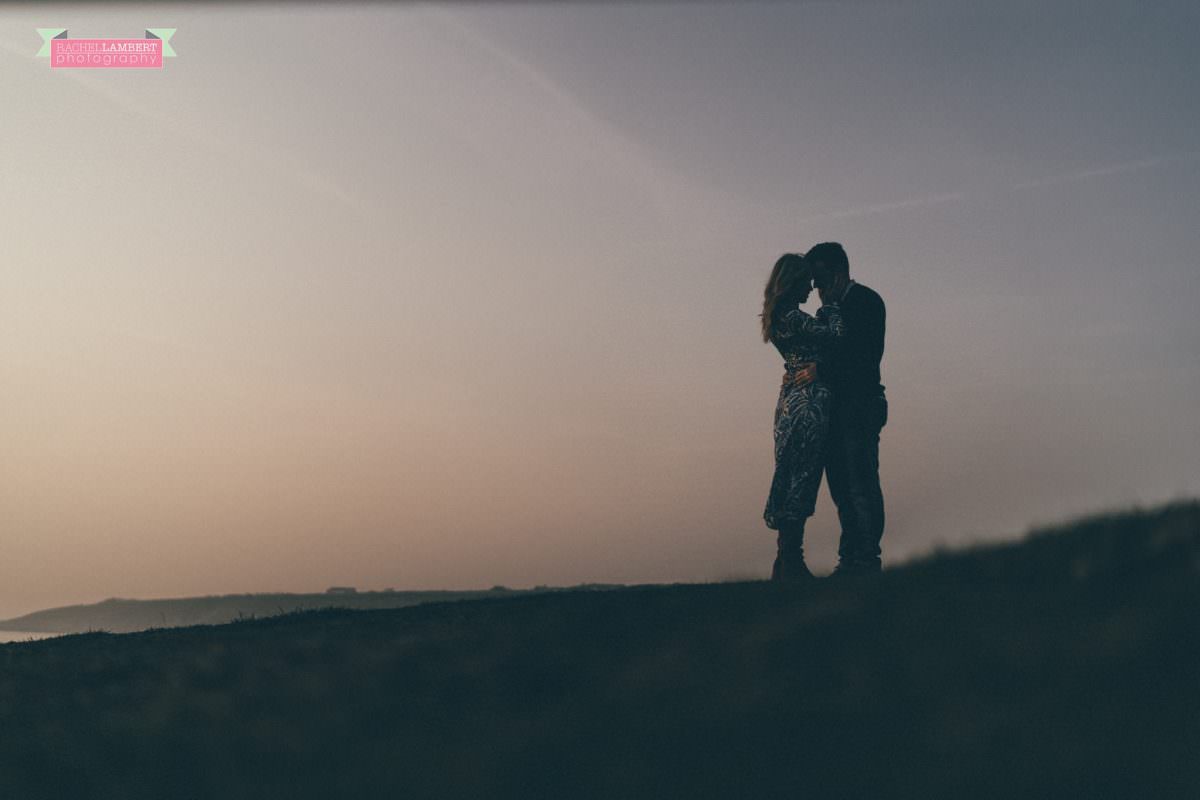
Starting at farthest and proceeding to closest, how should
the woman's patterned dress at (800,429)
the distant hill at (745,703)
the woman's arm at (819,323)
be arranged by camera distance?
the woman's patterned dress at (800,429)
the woman's arm at (819,323)
the distant hill at (745,703)

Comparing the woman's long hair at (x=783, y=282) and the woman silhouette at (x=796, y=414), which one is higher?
the woman's long hair at (x=783, y=282)

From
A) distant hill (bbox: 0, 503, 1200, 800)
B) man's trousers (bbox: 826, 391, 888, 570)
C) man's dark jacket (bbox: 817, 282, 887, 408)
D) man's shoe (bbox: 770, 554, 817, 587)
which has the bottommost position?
distant hill (bbox: 0, 503, 1200, 800)

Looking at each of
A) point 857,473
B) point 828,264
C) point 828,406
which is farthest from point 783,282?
point 857,473

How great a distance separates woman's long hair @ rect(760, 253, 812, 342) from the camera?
9695mm

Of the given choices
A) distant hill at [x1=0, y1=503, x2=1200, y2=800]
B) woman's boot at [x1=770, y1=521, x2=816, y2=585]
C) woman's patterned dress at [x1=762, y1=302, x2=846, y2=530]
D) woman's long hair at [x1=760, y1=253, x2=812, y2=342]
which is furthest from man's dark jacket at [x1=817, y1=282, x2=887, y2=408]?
distant hill at [x1=0, y1=503, x2=1200, y2=800]

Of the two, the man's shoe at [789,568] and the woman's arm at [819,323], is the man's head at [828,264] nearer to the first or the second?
the woman's arm at [819,323]

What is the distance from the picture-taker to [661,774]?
3854 mm

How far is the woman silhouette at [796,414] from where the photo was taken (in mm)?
9602

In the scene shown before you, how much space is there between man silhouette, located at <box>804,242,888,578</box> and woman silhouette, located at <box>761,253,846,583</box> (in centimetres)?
12

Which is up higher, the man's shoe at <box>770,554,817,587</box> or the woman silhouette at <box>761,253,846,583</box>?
the woman silhouette at <box>761,253,846,583</box>

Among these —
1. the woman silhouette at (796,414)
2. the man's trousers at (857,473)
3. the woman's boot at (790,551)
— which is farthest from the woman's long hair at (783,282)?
the woman's boot at (790,551)

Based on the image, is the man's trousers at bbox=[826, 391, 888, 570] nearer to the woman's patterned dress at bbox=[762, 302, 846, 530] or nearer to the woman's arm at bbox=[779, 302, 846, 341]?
the woman's patterned dress at bbox=[762, 302, 846, 530]

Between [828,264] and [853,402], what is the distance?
1.22 m

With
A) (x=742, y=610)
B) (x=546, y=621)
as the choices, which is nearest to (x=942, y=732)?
(x=742, y=610)
